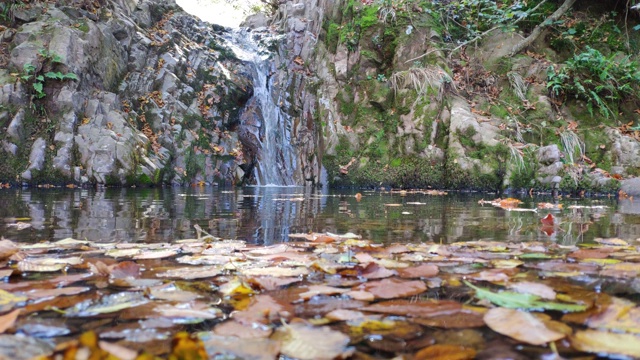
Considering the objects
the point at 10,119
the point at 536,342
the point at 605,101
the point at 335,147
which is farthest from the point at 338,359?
the point at 605,101

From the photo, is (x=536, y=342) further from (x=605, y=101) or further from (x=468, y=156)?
(x=605, y=101)

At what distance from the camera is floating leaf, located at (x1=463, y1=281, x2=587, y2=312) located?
0.95m

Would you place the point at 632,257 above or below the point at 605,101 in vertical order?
below

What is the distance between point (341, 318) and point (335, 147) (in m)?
9.57

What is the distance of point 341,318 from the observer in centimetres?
91

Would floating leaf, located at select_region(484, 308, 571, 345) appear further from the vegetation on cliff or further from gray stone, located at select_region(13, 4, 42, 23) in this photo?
gray stone, located at select_region(13, 4, 42, 23)

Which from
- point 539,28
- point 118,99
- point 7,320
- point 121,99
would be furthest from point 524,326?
point 539,28

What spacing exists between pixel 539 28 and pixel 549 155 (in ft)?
13.5

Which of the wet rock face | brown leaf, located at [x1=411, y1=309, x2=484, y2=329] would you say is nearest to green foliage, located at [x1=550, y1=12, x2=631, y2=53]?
the wet rock face

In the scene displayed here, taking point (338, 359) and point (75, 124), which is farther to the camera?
point (75, 124)

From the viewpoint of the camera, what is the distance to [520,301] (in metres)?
1.00

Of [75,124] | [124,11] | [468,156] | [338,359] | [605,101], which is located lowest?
[338,359]

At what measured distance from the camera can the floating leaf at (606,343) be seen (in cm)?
71

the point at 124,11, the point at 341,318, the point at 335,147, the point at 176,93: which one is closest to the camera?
the point at 341,318
